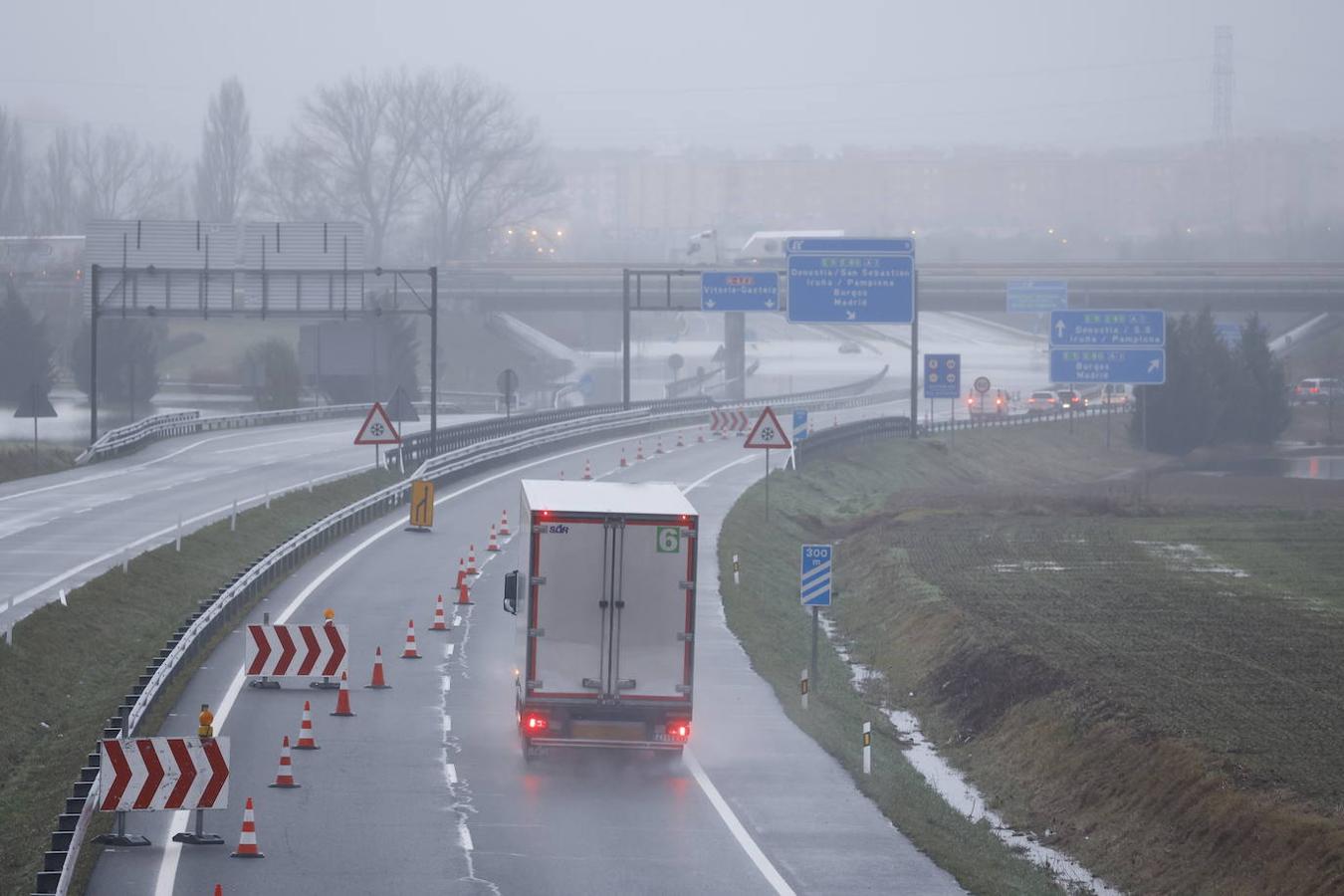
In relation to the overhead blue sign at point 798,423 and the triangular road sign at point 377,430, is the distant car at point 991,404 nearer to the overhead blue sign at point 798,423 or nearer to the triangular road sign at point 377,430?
the overhead blue sign at point 798,423

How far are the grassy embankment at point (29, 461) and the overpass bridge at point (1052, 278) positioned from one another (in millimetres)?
43830

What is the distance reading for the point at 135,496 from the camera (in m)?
43.8

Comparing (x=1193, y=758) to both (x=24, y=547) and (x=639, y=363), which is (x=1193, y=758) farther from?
(x=639, y=363)

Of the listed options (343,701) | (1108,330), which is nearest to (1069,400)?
(1108,330)

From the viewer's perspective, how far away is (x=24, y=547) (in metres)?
34.2

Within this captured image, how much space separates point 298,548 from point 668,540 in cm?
1697

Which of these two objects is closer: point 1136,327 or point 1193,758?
point 1193,758

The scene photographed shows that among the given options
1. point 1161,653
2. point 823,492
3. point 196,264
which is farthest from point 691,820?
point 196,264

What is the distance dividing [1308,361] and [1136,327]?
47.4m

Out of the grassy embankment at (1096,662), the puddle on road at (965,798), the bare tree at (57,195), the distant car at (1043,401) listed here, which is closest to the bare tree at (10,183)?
the bare tree at (57,195)

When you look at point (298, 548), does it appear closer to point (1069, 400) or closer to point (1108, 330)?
point (1108, 330)

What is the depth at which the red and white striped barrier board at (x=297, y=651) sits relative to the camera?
20.7 metres

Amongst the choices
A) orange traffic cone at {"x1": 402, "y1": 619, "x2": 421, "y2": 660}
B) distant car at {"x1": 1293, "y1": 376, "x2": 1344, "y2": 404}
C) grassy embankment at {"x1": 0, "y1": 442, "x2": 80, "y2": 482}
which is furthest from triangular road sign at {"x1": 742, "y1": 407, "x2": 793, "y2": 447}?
distant car at {"x1": 1293, "y1": 376, "x2": 1344, "y2": 404}

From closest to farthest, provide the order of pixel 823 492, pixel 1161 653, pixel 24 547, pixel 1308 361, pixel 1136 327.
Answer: pixel 1161 653 → pixel 24 547 → pixel 823 492 → pixel 1136 327 → pixel 1308 361
